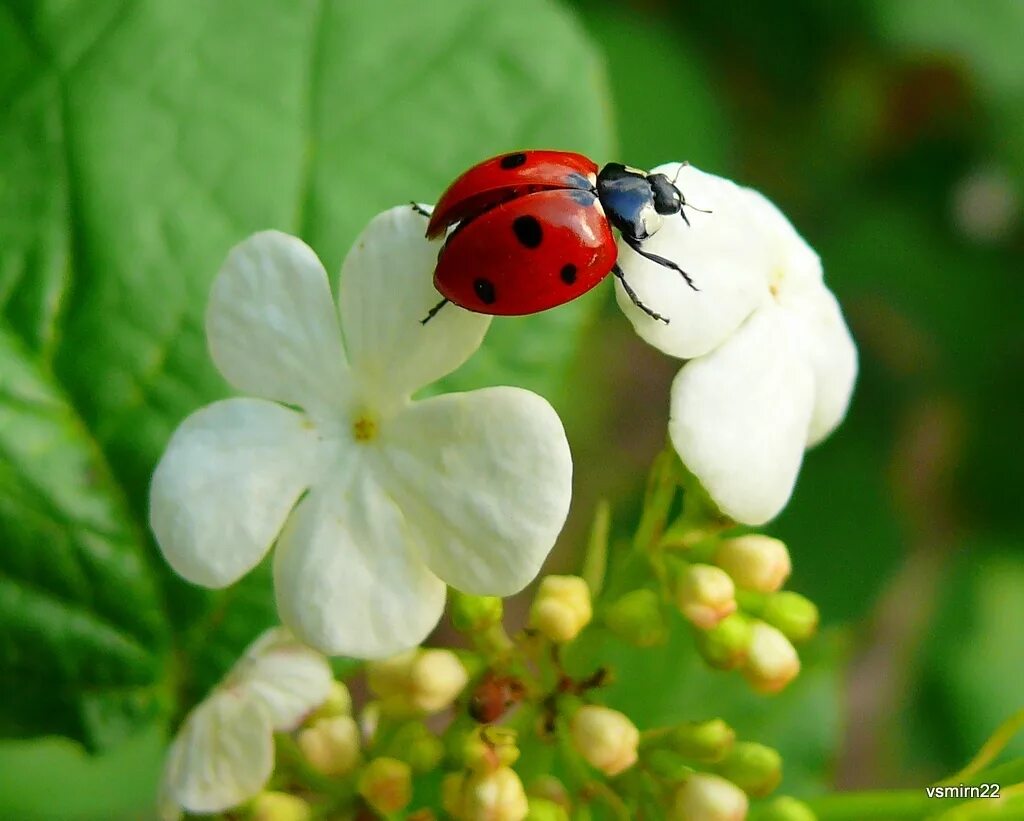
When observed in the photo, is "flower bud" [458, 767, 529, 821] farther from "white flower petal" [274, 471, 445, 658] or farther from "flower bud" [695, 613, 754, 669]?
"flower bud" [695, 613, 754, 669]

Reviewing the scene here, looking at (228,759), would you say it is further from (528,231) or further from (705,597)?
(528,231)

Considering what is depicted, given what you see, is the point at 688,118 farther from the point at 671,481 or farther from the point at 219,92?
the point at 671,481

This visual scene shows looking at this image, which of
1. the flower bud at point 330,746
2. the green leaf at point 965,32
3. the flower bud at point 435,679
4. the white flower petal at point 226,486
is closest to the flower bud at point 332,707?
the flower bud at point 330,746

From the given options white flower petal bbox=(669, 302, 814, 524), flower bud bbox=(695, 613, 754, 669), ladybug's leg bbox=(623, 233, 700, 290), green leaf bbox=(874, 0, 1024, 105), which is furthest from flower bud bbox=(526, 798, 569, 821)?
green leaf bbox=(874, 0, 1024, 105)

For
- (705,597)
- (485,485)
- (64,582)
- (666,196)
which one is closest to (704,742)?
(705,597)

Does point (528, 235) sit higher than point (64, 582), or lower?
higher

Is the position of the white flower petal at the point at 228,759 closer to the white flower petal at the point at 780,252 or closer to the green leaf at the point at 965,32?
the white flower petal at the point at 780,252

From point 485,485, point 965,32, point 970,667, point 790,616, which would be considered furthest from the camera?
point 965,32
